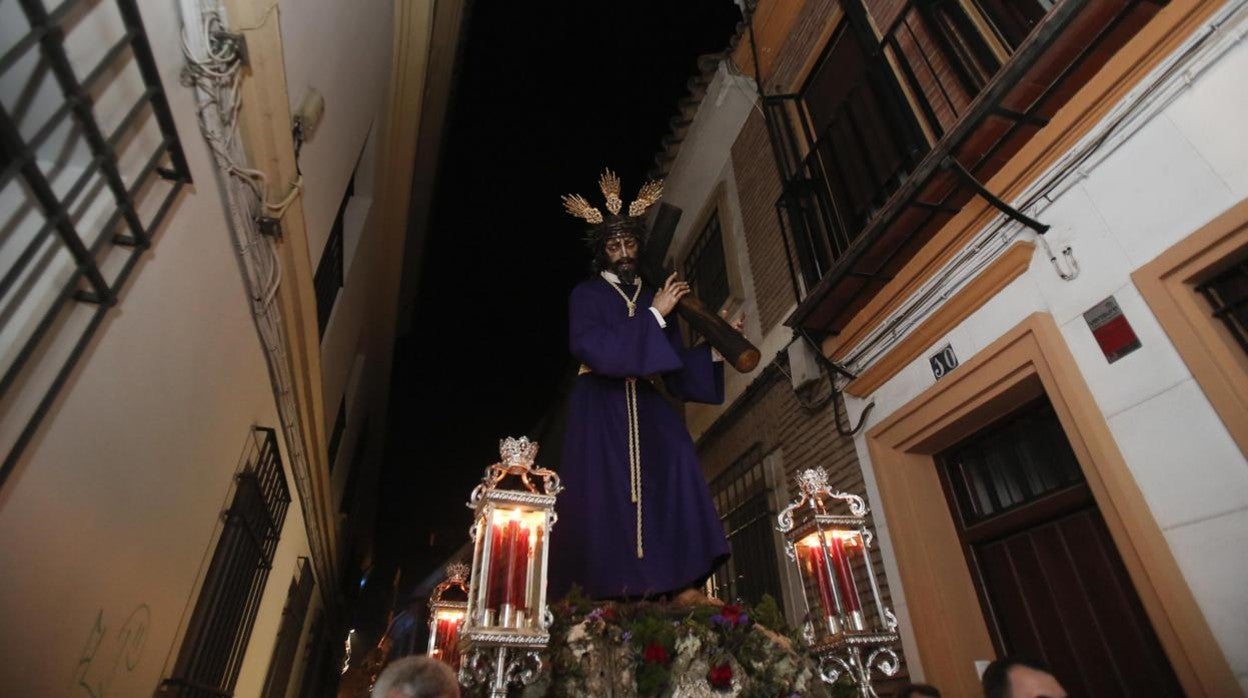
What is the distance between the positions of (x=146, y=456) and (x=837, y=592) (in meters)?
3.01

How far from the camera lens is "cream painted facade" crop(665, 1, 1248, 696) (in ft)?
8.30

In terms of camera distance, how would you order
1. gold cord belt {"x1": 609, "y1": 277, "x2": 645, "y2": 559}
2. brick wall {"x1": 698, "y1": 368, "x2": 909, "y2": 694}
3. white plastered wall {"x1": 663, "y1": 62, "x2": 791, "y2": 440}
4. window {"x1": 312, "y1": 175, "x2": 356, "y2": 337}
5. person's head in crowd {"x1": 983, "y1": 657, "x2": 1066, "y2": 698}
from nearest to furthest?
person's head in crowd {"x1": 983, "y1": 657, "x2": 1066, "y2": 698} < gold cord belt {"x1": 609, "y1": 277, "x2": 645, "y2": 559} < brick wall {"x1": 698, "y1": 368, "x2": 909, "y2": 694} < window {"x1": 312, "y1": 175, "x2": 356, "y2": 337} < white plastered wall {"x1": 663, "y1": 62, "x2": 791, "y2": 440}

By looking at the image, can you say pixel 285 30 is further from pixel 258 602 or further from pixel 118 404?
pixel 258 602

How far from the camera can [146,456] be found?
2.33 meters

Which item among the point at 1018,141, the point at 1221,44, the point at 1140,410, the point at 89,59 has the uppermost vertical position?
the point at 1018,141

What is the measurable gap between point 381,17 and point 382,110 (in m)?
1.18

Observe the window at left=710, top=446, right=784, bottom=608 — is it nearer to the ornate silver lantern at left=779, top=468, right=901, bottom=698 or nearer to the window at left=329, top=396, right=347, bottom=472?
the ornate silver lantern at left=779, top=468, right=901, bottom=698

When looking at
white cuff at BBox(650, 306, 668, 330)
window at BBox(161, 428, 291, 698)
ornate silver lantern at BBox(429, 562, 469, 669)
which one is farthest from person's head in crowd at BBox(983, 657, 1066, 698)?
window at BBox(161, 428, 291, 698)

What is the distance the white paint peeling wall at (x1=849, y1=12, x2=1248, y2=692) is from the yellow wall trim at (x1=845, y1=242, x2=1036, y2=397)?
190mm

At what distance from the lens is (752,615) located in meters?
2.96

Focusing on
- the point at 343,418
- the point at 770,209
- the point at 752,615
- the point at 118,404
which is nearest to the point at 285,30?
the point at 118,404

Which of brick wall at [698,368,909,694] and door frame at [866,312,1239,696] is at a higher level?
brick wall at [698,368,909,694]

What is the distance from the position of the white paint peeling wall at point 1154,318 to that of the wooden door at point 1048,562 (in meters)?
0.69

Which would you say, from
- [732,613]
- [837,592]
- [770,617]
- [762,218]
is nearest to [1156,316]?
[837,592]
